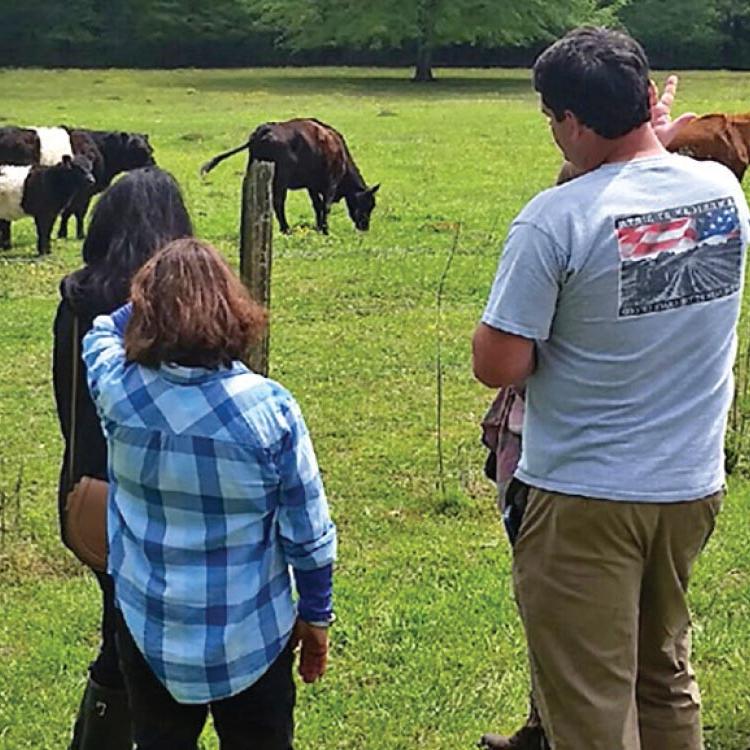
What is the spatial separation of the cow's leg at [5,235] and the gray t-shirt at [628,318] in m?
11.1

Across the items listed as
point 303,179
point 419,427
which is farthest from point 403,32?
point 419,427

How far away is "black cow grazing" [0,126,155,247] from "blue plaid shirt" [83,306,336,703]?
13.1m

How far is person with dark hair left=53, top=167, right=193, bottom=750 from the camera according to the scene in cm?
330

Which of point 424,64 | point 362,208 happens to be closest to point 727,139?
point 362,208

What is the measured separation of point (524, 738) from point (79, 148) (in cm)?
1341

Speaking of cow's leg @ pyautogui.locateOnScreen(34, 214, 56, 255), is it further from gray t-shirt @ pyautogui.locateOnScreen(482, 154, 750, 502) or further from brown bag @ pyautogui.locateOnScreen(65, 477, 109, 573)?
gray t-shirt @ pyautogui.locateOnScreen(482, 154, 750, 502)

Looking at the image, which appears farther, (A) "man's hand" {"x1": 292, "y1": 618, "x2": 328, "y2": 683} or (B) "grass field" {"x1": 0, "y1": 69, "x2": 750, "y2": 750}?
(B) "grass field" {"x1": 0, "y1": 69, "x2": 750, "y2": 750}

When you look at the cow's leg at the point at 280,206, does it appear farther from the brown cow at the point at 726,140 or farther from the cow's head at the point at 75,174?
the brown cow at the point at 726,140

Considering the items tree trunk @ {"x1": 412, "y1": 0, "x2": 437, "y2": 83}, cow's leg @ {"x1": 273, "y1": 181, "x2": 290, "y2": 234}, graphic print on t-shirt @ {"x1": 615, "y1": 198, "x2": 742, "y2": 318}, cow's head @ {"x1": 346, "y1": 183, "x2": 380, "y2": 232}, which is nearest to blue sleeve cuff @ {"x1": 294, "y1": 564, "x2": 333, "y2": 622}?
graphic print on t-shirt @ {"x1": 615, "y1": 198, "x2": 742, "y2": 318}

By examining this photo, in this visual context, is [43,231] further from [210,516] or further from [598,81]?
[598,81]

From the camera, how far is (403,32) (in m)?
39.7

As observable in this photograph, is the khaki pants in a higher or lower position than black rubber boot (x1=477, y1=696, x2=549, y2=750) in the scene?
higher

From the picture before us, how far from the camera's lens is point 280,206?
14.7 m

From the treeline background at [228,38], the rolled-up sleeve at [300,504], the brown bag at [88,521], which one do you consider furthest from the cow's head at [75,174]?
the treeline background at [228,38]
